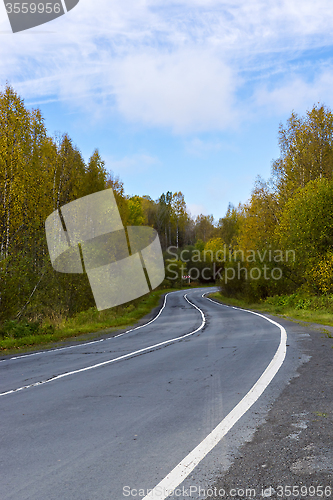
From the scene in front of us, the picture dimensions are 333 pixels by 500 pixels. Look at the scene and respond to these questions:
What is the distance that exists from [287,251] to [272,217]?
7.84 m

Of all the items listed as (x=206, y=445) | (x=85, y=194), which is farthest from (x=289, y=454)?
(x=85, y=194)

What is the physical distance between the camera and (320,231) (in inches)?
894

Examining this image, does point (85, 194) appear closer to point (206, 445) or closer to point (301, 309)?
point (301, 309)

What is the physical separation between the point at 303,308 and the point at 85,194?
1687cm

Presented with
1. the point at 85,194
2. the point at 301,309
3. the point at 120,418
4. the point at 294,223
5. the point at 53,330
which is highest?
the point at 85,194

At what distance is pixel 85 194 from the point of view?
27578 millimetres

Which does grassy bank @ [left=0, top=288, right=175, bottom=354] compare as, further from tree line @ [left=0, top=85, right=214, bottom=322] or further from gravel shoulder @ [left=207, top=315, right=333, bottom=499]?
gravel shoulder @ [left=207, top=315, right=333, bottom=499]

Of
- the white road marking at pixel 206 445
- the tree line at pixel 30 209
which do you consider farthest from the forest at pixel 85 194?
the white road marking at pixel 206 445

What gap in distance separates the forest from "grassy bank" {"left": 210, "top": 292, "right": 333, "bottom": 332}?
80 cm

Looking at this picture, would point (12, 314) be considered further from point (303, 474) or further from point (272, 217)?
point (272, 217)

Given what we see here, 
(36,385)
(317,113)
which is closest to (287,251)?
(317,113)

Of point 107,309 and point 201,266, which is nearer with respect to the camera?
point 107,309

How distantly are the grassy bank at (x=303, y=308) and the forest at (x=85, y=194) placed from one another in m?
0.80

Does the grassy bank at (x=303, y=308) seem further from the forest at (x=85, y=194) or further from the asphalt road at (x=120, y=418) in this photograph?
the asphalt road at (x=120, y=418)
